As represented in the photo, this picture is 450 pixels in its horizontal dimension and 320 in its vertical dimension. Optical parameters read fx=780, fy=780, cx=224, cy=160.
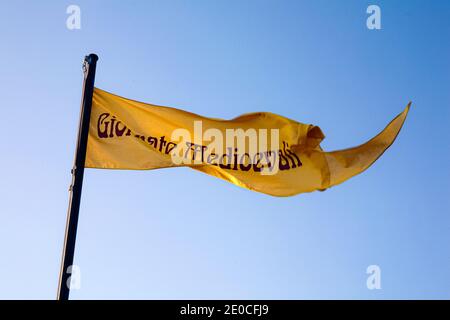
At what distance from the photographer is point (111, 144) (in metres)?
11.5

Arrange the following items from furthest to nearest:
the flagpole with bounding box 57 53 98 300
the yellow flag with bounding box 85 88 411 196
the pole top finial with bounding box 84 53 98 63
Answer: the yellow flag with bounding box 85 88 411 196, the pole top finial with bounding box 84 53 98 63, the flagpole with bounding box 57 53 98 300

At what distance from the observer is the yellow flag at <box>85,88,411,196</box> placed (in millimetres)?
11555

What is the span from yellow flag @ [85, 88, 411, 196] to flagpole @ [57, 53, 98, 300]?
1011 millimetres

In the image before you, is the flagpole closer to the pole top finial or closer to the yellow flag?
the pole top finial

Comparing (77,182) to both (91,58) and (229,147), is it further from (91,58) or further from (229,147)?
(229,147)

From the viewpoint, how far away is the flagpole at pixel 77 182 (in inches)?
365

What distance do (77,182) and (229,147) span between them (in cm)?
288

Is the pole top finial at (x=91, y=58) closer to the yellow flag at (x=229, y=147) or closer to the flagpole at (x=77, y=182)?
the flagpole at (x=77, y=182)

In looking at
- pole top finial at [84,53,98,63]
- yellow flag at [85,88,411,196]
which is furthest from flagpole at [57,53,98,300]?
yellow flag at [85,88,411,196]

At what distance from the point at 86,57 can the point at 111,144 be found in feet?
4.67

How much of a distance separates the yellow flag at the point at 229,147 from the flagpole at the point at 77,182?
101 centimetres

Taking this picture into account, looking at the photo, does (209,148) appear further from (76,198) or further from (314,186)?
(76,198)
